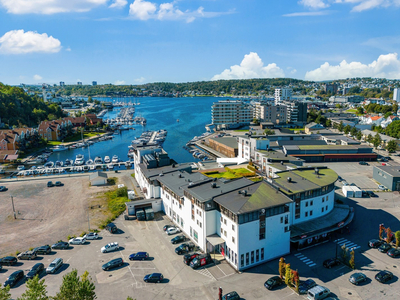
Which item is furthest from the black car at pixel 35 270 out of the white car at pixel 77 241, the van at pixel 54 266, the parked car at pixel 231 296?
the parked car at pixel 231 296

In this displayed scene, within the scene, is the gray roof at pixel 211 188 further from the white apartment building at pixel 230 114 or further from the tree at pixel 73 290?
the white apartment building at pixel 230 114

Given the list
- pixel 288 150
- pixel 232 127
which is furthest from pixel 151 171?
pixel 232 127

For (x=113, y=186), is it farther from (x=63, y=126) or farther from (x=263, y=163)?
(x=63, y=126)

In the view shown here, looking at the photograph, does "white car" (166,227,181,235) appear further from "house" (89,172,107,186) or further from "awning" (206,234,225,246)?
"house" (89,172,107,186)

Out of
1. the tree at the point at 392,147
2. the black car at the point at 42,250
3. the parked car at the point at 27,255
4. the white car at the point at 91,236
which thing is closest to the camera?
the parked car at the point at 27,255

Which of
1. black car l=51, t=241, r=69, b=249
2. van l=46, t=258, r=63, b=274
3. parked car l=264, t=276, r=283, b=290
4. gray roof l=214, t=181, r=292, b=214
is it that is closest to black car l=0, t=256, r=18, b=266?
black car l=51, t=241, r=69, b=249

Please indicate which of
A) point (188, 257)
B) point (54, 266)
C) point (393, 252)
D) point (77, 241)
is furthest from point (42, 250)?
point (393, 252)
